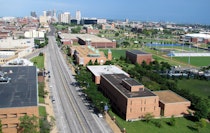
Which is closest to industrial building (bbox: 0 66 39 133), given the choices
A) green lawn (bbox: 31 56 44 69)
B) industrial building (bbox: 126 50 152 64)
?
green lawn (bbox: 31 56 44 69)

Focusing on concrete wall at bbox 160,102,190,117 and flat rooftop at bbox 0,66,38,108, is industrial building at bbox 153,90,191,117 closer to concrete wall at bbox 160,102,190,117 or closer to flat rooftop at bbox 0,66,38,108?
concrete wall at bbox 160,102,190,117

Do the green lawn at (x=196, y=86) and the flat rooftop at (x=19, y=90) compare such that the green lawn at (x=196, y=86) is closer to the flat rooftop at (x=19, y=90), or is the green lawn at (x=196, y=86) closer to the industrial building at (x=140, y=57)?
the industrial building at (x=140, y=57)

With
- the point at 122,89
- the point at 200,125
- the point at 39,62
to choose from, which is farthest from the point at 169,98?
the point at 39,62

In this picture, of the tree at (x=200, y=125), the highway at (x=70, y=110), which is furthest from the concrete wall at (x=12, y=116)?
the tree at (x=200, y=125)

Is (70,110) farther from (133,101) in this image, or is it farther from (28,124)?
(28,124)

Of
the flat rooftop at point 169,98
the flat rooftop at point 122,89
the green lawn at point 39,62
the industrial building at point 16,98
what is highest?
the industrial building at point 16,98

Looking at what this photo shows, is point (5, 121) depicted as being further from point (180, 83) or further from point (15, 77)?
point (180, 83)
